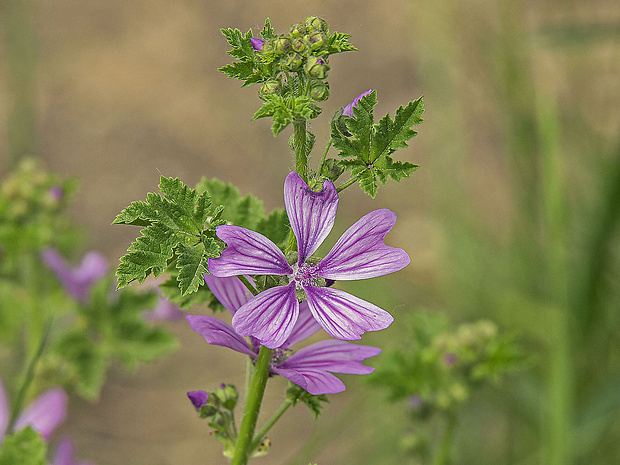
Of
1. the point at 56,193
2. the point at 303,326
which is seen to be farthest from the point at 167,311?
the point at 303,326

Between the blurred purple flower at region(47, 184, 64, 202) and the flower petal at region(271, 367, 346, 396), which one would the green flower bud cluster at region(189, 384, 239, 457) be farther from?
the blurred purple flower at region(47, 184, 64, 202)

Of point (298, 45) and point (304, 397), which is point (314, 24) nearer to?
point (298, 45)

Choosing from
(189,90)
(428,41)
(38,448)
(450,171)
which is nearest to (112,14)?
(189,90)

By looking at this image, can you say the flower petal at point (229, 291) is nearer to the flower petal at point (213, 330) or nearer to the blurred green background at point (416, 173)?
the flower petal at point (213, 330)

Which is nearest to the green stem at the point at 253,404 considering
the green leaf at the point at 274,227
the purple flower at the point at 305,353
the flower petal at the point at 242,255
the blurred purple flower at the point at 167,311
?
the purple flower at the point at 305,353

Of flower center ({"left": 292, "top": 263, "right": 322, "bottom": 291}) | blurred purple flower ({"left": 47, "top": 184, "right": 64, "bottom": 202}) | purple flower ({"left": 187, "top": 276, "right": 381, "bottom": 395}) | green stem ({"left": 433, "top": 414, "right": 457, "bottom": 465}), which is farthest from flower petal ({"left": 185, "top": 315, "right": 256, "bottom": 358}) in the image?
blurred purple flower ({"left": 47, "top": 184, "right": 64, "bottom": 202})

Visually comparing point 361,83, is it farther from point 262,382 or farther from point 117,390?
point 262,382
